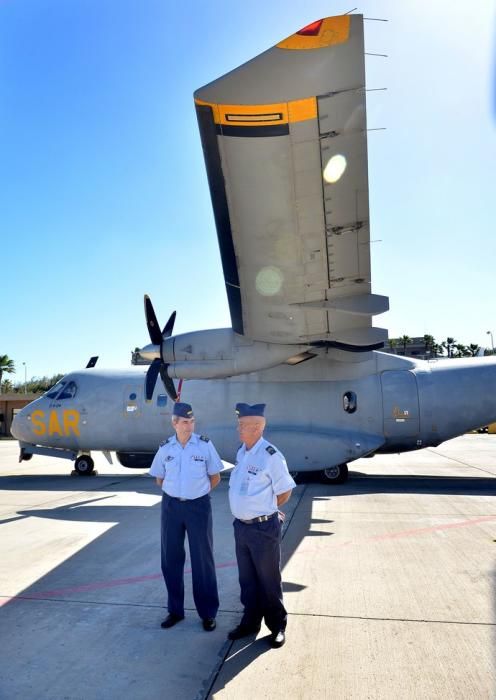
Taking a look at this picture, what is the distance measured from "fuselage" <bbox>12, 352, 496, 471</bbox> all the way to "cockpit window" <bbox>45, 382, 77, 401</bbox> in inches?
105

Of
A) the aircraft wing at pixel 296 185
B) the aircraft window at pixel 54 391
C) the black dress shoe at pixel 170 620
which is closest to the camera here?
the black dress shoe at pixel 170 620

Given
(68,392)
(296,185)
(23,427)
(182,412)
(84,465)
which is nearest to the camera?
(182,412)

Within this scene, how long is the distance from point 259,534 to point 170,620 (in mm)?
1244

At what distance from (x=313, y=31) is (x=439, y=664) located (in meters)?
6.11

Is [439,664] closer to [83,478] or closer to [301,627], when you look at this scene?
[301,627]

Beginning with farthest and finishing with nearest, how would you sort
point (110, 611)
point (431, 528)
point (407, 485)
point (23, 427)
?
point (23, 427) → point (407, 485) → point (431, 528) → point (110, 611)

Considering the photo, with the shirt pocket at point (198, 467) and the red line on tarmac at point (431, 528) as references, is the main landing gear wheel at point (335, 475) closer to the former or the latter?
the red line on tarmac at point (431, 528)

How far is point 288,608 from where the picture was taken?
185 inches

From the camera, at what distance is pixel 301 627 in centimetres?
426

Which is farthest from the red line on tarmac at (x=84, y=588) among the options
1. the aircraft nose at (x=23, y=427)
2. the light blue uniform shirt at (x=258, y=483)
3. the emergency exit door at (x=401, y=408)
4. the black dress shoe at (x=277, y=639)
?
the aircraft nose at (x=23, y=427)

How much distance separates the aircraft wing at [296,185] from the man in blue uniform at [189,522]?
3.88 metres

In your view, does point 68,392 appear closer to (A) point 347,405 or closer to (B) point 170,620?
(A) point 347,405

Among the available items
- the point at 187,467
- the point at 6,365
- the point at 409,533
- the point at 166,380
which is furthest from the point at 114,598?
the point at 6,365

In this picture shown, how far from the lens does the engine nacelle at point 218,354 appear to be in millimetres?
10992
